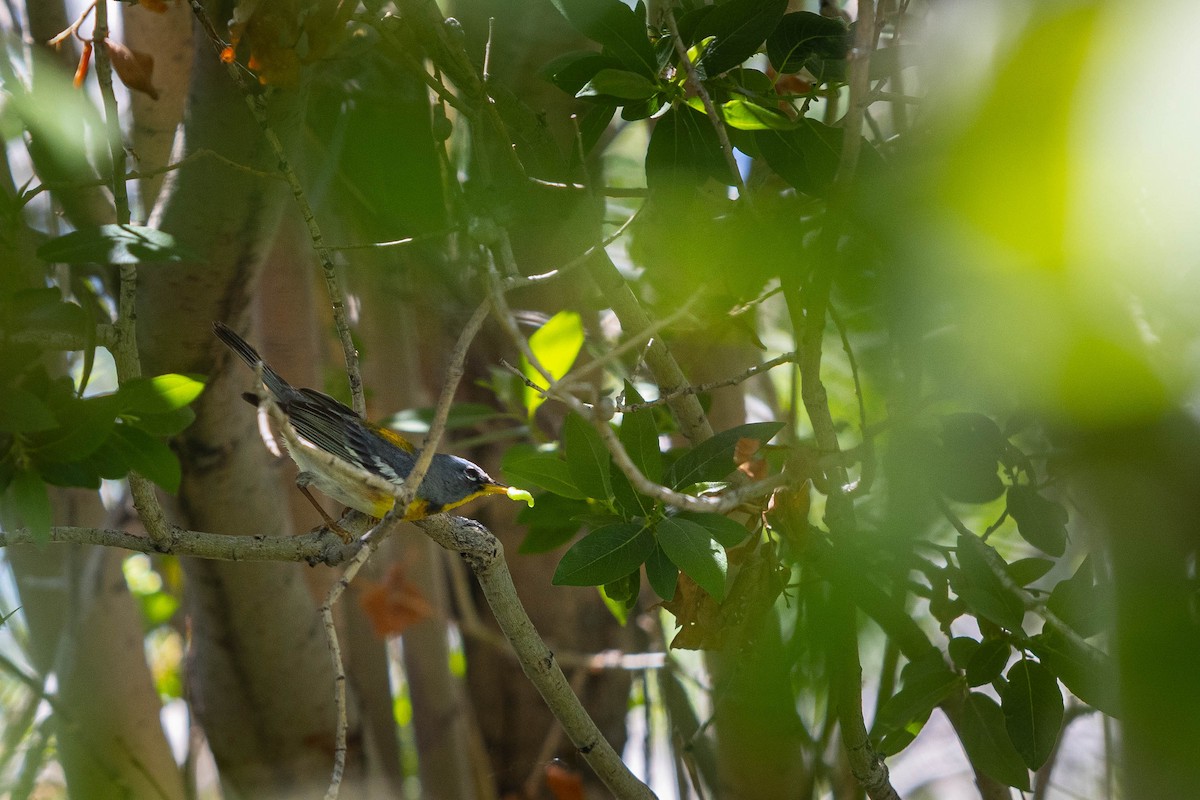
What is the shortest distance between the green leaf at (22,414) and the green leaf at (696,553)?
Answer: 1106 millimetres

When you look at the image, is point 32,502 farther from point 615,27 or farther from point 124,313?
point 615,27

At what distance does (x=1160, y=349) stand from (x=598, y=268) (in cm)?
114

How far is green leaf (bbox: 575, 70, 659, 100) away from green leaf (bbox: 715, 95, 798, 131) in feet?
0.49

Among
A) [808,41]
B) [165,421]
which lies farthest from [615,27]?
[165,421]

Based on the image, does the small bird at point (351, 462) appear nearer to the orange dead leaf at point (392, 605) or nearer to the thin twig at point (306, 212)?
the thin twig at point (306, 212)

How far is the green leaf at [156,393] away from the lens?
5.65 feet

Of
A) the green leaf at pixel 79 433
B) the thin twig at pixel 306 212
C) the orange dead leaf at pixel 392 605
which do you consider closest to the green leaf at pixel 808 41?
the thin twig at pixel 306 212

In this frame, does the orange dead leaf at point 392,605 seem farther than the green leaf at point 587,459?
Yes

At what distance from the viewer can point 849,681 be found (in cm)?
170

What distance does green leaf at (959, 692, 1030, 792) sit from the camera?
1800 mm

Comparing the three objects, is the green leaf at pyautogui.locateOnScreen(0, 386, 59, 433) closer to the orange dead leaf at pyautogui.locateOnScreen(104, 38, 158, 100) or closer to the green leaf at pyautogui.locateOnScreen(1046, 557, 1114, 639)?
the orange dead leaf at pyautogui.locateOnScreen(104, 38, 158, 100)

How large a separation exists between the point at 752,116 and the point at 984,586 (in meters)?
0.98

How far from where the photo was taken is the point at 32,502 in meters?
1.65

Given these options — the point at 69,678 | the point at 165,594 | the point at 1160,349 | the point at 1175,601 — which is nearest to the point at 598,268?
the point at 1160,349
